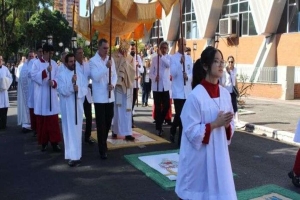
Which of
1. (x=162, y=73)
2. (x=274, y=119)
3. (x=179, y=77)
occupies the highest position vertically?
(x=162, y=73)

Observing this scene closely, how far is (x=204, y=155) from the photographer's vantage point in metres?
3.55

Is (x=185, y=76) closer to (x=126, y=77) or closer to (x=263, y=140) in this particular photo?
(x=126, y=77)

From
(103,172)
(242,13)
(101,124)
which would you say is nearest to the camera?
(103,172)

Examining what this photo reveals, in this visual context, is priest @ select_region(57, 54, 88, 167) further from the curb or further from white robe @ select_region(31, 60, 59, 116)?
the curb

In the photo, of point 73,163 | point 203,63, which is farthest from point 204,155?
point 73,163

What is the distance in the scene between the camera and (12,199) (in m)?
5.24

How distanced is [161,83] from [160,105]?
1.83 feet

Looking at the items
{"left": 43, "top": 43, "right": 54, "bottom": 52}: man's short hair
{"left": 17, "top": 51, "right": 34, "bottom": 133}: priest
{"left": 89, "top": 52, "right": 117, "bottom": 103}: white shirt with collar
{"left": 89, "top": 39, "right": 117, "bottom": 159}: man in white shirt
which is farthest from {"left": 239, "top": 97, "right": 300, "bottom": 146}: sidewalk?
{"left": 17, "top": 51, "right": 34, "bottom": 133}: priest

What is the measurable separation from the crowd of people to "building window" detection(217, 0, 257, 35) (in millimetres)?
16659

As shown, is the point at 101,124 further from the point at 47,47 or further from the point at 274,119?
the point at 274,119

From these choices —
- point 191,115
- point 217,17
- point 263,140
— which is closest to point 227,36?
point 217,17

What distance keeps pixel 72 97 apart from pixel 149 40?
33.9 m

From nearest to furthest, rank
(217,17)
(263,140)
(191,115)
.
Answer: (191,115) < (263,140) < (217,17)

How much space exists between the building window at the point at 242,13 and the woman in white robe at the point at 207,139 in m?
23.6
